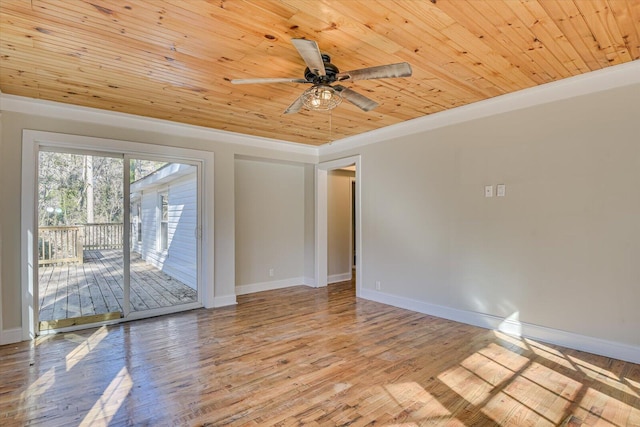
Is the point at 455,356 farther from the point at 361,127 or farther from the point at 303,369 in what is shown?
the point at 361,127

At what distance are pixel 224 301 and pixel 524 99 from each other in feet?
14.7

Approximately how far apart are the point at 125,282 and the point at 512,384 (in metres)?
4.25

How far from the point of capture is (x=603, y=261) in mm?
2873

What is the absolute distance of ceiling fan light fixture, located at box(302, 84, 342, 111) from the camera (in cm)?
251

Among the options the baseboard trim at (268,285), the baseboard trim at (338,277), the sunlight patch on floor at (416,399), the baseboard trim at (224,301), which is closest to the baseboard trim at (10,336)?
the baseboard trim at (224,301)

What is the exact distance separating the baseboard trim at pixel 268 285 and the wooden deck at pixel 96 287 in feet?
3.65

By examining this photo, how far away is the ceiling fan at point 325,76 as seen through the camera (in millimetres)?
2000

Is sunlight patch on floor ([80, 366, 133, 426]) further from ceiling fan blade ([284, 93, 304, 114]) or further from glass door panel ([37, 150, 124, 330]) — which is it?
ceiling fan blade ([284, 93, 304, 114])

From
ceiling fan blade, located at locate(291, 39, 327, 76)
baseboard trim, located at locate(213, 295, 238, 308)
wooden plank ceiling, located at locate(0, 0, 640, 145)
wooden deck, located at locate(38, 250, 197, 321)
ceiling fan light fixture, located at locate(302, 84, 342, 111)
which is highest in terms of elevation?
wooden plank ceiling, located at locate(0, 0, 640, 145)

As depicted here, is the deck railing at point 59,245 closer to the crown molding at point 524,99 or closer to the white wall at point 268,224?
the white wall at point 268,224

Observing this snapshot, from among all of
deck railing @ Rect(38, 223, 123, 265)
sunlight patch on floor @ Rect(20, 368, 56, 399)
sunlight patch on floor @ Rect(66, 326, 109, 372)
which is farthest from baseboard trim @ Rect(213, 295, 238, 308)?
sunlight patch on floor @ Rect(20, 368, 56, 399)

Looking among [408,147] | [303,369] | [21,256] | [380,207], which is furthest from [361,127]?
[21,256]

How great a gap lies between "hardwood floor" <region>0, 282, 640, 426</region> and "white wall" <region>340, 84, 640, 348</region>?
42 centimetres

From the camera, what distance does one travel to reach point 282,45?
2340 millimetres
